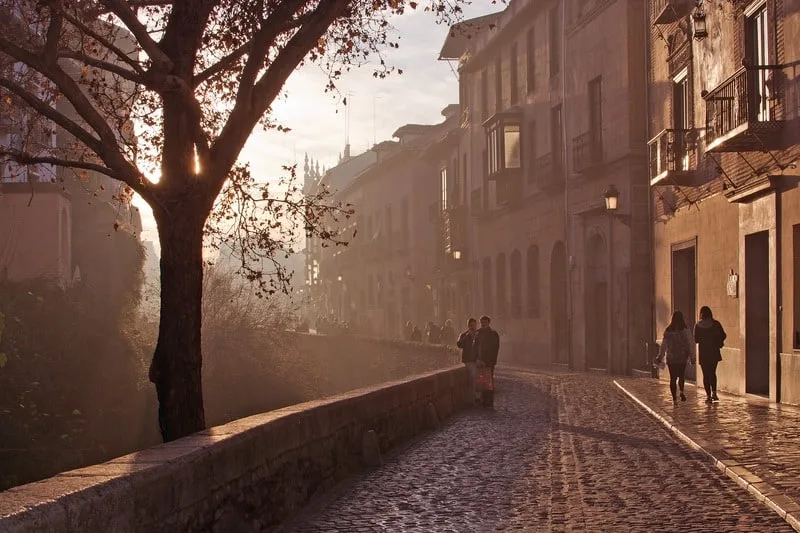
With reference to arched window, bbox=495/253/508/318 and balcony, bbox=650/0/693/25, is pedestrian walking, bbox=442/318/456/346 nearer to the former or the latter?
arched window, bbox=495/253/508/318

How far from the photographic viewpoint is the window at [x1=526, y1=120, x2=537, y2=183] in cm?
3556

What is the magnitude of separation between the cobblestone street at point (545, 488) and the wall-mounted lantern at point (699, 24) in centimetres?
881

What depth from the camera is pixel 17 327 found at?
22.2 m

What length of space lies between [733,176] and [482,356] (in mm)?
5386

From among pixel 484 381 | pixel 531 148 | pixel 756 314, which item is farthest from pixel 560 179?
pixel 484 381

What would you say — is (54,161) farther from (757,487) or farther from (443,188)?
(443,188)

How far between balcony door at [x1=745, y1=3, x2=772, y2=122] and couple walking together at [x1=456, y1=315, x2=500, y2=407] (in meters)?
5.37

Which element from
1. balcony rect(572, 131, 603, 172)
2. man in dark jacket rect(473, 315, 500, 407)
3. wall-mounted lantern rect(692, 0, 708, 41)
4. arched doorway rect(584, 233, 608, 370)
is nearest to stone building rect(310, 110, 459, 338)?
arched doorway rect(584, 233, 608, 370)

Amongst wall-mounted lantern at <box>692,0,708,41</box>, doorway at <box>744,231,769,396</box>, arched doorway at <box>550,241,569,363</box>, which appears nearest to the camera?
doorway at <box>744,231,769,396</box>

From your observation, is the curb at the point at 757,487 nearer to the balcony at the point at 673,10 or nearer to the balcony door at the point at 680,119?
the balcony door at the point at 680,119

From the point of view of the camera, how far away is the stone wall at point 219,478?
462 cm

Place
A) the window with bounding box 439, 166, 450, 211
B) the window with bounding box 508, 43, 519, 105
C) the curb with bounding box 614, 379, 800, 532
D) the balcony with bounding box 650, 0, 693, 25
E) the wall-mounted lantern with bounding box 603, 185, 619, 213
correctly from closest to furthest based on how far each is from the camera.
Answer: the curb with bounding box 614, 379, 800, 532
the balcony with bounding box 650, 0, 693, 25
the wall-mounted lantern with bounding box 603, 185, 619, 213
the window with bounding box 508, 43, 519, 105
the window with bounding box 439, 166, 450, 211

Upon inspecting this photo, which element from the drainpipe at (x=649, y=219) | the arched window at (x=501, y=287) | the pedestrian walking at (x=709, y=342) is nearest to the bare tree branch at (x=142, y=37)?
the pedestrian walking at (x=709, y=342)

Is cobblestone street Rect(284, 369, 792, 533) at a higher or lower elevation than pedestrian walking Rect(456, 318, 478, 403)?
lower
